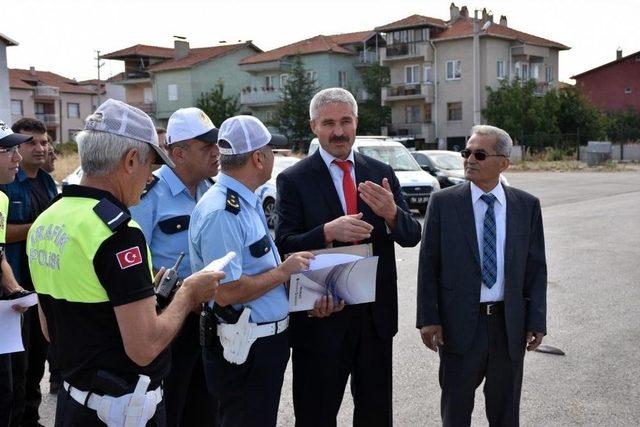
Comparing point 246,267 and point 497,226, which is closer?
point 246,267

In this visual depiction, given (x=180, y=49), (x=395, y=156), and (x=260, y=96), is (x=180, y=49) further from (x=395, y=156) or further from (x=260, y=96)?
(x=395, y=156)

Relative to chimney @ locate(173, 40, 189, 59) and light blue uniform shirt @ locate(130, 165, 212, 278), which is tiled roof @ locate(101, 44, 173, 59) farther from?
light blue uniform shirt @ locate(130, 165, 212, 278)

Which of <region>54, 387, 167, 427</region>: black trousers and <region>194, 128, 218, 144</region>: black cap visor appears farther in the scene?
<region>194, 128, 218, 144</region>: black cap visor

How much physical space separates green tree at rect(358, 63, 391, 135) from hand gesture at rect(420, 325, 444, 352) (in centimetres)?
5740

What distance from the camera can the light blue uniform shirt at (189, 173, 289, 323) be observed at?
119 inches

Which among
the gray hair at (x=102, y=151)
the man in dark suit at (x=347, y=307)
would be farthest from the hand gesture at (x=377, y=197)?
the gray hair at (x=102, y=151)

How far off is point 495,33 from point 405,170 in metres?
41.6

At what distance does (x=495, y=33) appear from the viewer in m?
55.7

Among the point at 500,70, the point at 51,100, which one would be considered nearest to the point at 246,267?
the point at 500,70

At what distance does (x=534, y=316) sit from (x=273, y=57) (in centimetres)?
6247

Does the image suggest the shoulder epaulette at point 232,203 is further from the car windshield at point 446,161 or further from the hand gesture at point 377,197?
the car windshield at point 446,161

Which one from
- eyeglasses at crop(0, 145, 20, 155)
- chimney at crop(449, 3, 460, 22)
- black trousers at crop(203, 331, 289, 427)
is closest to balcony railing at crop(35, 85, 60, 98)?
chimney at crop(449, 3, 460, 22)

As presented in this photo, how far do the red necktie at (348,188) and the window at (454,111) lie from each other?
55094 mm

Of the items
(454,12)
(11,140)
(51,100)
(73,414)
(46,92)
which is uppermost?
(454,12)
